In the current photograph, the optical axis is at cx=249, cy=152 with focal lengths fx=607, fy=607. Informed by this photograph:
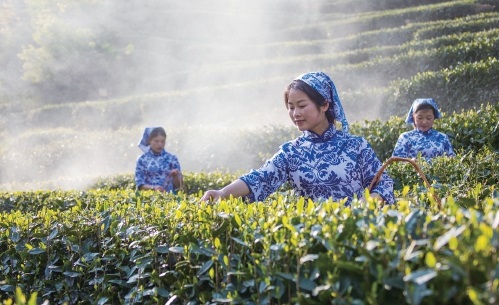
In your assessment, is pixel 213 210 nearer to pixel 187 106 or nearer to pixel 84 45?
pixel 187 106

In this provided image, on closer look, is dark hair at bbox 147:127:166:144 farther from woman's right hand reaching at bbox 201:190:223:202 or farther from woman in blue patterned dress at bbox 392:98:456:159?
woman's right hand reaching at bbox 201:190:223:202

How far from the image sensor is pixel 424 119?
6285mm

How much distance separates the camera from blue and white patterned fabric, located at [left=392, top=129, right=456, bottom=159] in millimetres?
6176

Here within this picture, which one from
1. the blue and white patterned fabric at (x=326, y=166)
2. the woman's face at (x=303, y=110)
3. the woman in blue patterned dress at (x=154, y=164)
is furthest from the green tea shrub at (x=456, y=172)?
the woman in blue patterned dress at (x=154, y=164)

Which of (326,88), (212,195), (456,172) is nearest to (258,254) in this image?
(212,195)

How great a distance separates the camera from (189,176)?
8781mm

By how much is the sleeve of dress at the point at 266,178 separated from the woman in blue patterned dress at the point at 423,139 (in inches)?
126

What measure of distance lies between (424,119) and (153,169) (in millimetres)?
3173

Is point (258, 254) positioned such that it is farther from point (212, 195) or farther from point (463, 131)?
point (463, 131)

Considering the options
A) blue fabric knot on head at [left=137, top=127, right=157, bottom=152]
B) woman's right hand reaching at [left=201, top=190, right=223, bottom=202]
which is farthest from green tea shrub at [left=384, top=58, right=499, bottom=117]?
woman's right hand reaching at [left=201, top=190, right=223, bottom=202]

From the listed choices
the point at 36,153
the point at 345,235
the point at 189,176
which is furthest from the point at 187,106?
the point at 345,235

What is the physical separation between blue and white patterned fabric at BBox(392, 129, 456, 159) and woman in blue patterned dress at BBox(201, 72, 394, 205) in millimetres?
3004

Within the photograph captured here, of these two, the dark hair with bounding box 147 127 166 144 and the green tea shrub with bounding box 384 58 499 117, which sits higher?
the green tea shrub with bounding box 384 58 499 117

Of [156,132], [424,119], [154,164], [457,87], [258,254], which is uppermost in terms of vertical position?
[457,87]
